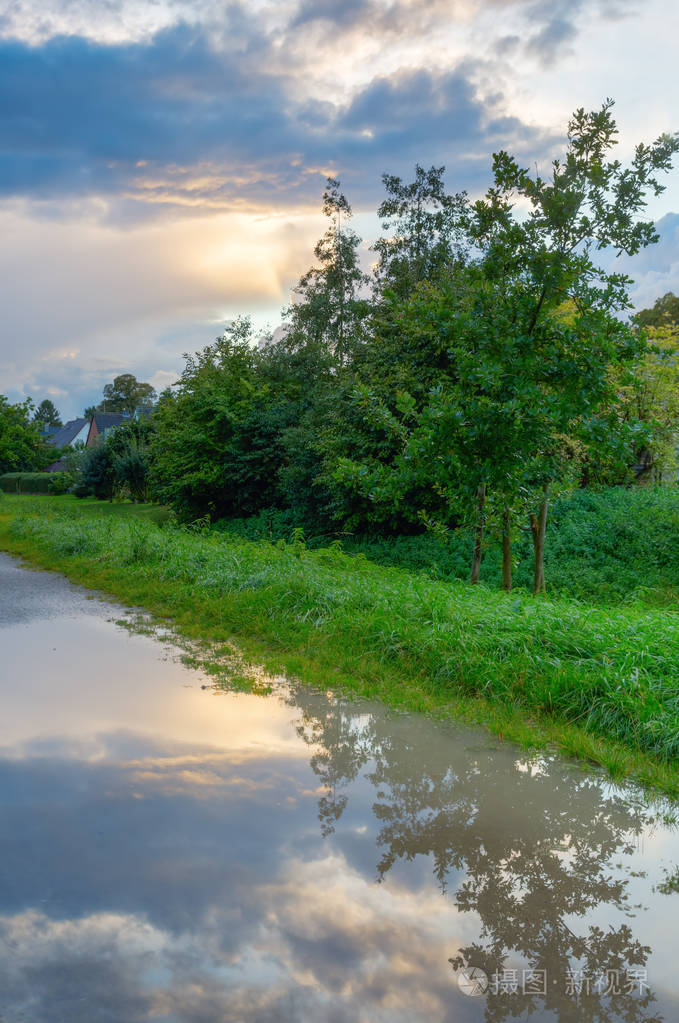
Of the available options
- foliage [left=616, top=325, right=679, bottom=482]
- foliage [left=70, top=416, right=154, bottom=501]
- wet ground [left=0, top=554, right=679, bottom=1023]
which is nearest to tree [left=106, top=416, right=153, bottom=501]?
foliage [left=70, top=416, right=154, bottom=501]

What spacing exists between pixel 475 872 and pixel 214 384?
22101 mm

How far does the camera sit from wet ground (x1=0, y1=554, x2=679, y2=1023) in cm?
286

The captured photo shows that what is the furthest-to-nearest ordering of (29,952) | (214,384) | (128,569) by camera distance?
(214,384), (128,569), (29,952)

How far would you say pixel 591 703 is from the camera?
5.83 metres

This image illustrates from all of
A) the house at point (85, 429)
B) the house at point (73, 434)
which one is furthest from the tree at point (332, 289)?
the house at point (73, 434)

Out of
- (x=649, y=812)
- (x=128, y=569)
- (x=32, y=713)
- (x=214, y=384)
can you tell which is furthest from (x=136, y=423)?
(x=649, y=812)

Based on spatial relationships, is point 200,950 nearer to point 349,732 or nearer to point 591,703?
point 349,732

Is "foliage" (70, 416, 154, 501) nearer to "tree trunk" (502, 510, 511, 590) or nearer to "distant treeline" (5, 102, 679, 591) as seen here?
"distant treeline" (5, 102, 679, 591)

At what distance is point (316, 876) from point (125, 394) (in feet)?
297

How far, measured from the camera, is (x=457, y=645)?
6.94 meters

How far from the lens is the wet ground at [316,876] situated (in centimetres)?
286

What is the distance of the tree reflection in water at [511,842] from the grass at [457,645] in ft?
1.73

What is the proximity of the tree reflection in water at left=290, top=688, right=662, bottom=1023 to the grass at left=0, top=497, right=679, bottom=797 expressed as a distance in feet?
1.73

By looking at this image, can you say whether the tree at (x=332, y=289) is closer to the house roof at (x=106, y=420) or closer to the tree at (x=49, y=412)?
the house roof at (x=106, y=420)
